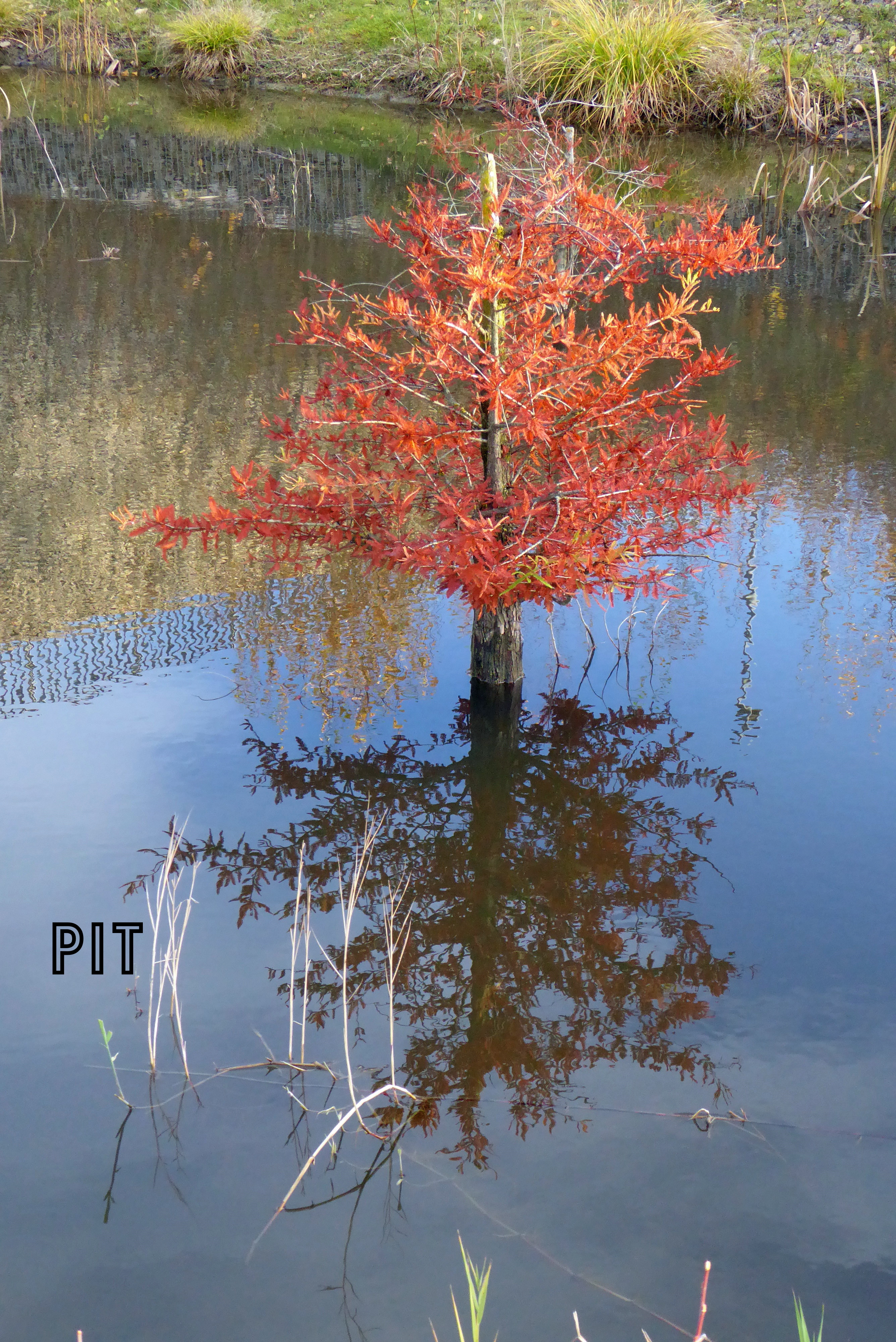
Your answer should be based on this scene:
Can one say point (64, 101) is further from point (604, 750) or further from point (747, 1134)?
point (747, 1134)

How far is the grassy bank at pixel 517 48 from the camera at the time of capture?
1633cm

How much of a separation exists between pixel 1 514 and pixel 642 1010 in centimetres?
408

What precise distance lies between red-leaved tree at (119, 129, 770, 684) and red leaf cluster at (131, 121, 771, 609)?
0.04 feet

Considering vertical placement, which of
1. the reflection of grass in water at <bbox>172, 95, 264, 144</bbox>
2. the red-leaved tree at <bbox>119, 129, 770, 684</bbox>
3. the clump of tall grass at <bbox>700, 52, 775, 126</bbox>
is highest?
the clump of tall grass at <bbox>700, 52, 775, 126</bbox>

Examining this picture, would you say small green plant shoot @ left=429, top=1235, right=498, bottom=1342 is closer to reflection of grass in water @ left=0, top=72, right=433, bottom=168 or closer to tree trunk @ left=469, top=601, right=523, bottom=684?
tree trunk @ left=469, top=601, right=523, bottom=684

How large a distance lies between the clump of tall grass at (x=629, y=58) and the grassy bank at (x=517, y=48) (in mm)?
23

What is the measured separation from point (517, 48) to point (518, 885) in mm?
16477

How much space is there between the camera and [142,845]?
3.73 meters

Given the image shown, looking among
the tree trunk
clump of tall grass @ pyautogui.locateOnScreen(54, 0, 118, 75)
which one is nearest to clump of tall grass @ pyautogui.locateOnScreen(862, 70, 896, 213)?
the tree trunk

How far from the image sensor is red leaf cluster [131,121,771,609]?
12.5 ft

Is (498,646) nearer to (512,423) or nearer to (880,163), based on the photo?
(512,423)

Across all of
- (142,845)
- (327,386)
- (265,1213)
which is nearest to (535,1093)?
(265,1213)

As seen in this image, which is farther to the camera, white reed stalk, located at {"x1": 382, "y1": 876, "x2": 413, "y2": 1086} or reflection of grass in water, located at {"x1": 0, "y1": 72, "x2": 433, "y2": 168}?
reflection of grass in water, located at {"x1": 0, "y1": 72, "x2": 433, "y2": 168}

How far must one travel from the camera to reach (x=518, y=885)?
3643mm
